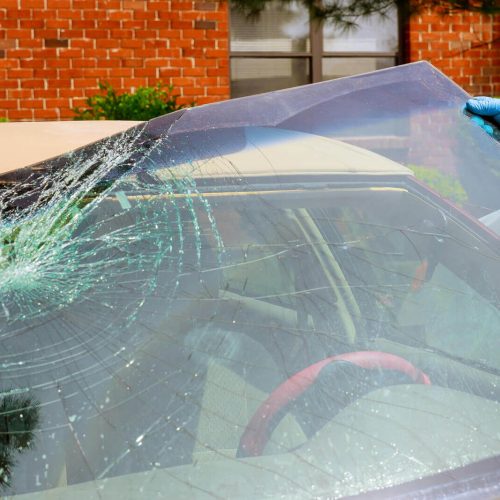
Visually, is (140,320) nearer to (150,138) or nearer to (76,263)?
(76,263)

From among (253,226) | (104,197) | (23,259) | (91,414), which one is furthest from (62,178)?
(91,414)

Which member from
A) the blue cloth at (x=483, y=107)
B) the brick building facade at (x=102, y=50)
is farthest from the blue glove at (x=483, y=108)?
the brick building facade at (x=102, y=50)

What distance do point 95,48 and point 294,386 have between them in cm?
702

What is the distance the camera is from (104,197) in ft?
5.65

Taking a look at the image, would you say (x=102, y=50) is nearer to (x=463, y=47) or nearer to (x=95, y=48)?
(x=95, y=48)

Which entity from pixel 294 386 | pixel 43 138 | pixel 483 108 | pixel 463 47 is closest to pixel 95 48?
pixel 463 47

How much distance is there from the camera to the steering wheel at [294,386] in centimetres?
Result: 137

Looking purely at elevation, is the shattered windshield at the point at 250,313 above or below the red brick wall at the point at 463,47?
below

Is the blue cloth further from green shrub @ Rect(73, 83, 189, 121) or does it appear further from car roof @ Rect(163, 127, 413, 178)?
green shrub @ Rect(73, 83, 189, 121)

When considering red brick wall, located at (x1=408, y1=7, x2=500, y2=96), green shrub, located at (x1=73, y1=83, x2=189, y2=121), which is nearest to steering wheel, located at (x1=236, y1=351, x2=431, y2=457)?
green shrub, located at (x1=73, y1=83, x2=189, y2=121)

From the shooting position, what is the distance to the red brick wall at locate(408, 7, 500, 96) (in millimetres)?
8781

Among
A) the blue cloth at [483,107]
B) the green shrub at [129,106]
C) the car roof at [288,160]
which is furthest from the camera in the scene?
the green shrub at [129,106]

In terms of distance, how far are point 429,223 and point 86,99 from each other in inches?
259

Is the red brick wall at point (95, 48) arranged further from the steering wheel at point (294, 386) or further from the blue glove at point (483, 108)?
the steering wheel at point (294, 386)
